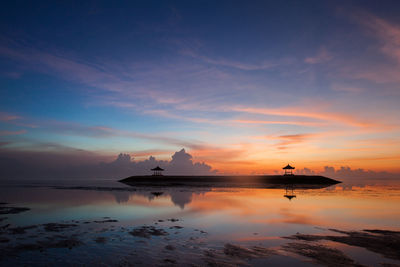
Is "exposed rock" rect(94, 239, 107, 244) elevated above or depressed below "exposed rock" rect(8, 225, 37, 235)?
above

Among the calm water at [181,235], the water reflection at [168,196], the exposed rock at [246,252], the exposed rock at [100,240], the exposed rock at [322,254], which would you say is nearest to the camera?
the exposed rock at [322,254]

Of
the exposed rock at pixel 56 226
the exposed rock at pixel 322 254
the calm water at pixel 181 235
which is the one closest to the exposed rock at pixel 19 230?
the calm water at pixel 181 235

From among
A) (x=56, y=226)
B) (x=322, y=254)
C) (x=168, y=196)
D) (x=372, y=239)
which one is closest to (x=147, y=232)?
(x=56, y=226)

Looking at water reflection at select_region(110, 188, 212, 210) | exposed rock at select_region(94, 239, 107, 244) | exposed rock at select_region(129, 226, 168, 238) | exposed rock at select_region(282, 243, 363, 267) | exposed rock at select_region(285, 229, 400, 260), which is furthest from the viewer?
water reflection at select_region(110, 188, 212, 210)

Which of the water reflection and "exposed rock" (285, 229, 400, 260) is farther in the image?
the water reflection

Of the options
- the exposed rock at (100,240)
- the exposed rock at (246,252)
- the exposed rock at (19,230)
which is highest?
the exposed rock at (246,252)

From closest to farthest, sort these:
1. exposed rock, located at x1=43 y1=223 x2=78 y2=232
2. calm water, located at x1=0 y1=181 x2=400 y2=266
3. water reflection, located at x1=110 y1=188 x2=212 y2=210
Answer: calm water, located at x1=0 y1=181 x2=400 y2=266, exposed rock, located at x1=43 y1=223 x2=78 y2=232, water reflection, located at x1=110 y1=188 x2=212 y2=210

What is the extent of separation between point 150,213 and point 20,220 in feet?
33.3

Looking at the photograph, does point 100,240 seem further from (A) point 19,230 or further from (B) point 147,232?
(A) point 19,230

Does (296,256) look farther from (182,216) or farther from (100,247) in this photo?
(182,216)

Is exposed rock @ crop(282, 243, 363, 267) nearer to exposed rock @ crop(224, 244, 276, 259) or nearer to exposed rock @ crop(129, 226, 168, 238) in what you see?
exposed rock @ crop(224, 244, 276, 259)

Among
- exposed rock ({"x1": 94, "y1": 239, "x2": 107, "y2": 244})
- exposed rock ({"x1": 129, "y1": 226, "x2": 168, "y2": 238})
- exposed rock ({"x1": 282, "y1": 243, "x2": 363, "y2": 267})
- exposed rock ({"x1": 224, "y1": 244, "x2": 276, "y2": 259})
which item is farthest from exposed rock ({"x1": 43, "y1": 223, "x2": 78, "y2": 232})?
exposed rock ({"x1": 282, "y1": 243, "x2": 363, "y2": 267})

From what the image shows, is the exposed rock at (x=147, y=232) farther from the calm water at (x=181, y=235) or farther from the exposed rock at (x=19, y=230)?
the exposed rock at (x=19, y=230)

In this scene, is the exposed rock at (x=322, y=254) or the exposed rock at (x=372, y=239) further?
the exposed rock at (x=372, y=239)
